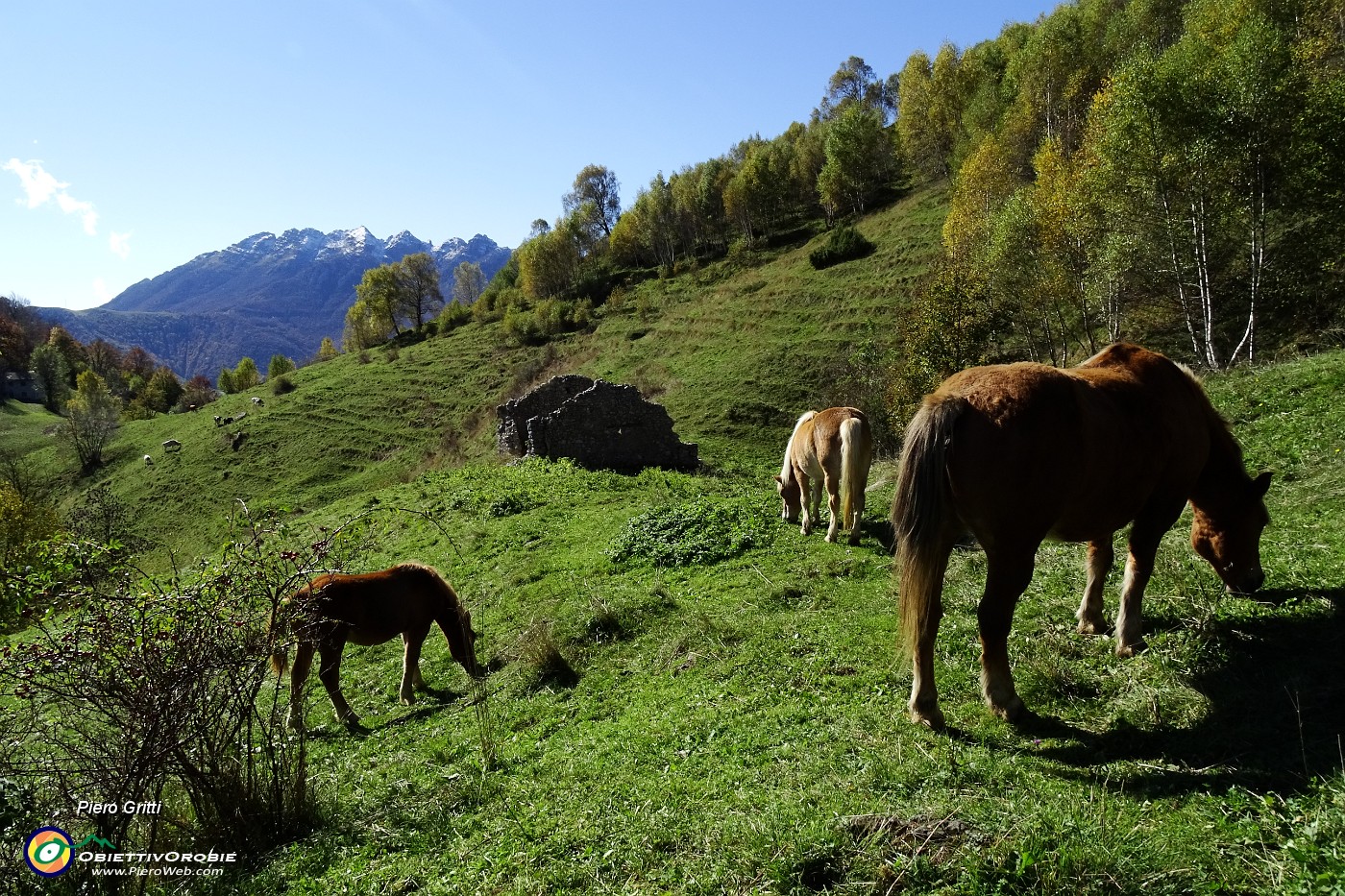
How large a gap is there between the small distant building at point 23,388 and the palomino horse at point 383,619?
104314 mm

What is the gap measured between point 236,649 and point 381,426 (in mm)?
43708

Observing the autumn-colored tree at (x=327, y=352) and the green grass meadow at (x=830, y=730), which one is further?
the autumn-colored tree at (x=327, y=352)

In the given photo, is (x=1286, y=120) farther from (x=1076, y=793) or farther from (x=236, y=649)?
(x=236, y=649)

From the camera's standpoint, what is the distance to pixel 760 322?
4388 cm

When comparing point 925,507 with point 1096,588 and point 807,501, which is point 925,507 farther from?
point 807,501

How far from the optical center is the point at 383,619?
810cm

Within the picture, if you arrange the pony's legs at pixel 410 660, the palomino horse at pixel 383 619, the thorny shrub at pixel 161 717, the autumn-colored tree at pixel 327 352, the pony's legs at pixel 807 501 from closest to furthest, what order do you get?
1. the thorny shrub at pixel 161 717
2. the palomino horse at pixel 383 619
3. the pony's legs at pixel 410 660
4. the pony's legs at pixel 807 501
5. the autumn-colored tree at pixel 327 352

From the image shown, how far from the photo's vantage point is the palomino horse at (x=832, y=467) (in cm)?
1021

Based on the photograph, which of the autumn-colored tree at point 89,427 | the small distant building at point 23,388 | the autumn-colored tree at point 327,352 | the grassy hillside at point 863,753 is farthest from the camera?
the autumn-colored tree at point 327,352

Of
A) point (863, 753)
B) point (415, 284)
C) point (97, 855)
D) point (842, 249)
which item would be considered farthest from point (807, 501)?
point (415, 284)

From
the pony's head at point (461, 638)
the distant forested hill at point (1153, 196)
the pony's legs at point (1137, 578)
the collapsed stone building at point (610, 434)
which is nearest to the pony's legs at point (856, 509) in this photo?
the pony's legs at point (1137, 578)

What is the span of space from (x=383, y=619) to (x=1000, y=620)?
7.00 metres

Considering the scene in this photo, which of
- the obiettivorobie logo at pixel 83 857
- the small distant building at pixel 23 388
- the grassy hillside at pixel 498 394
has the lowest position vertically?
the obiettivorobie logo at pixel 83 857

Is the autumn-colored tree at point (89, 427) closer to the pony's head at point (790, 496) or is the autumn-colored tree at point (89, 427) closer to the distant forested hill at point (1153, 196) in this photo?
the pony's head at point (790, 496)
